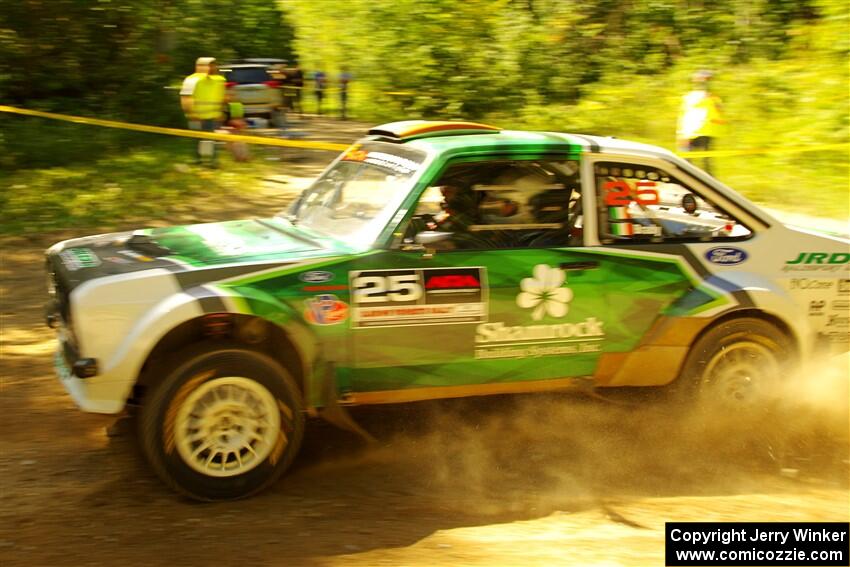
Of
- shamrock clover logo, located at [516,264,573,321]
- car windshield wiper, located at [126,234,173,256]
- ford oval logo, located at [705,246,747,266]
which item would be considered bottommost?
shamrock clover logo, located at [516,264,573,321]

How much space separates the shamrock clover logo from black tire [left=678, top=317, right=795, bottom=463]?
36.5 inches

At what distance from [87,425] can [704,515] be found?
363cm

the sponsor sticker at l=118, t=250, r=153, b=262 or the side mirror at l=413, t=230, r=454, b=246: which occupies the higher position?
the side mirror at l=413, t=230, r=454, b=246

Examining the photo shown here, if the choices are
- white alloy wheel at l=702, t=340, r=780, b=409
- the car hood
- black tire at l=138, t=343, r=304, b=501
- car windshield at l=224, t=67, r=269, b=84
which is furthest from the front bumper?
car windshield at l=224, t=67, r=269, b=84

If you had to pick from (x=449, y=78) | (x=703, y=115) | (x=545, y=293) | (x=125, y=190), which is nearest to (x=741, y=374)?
(x=545, y=293)

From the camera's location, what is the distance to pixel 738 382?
5.83m

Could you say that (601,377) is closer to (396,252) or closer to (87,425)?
(396,252)

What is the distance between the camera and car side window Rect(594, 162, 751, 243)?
221 inches

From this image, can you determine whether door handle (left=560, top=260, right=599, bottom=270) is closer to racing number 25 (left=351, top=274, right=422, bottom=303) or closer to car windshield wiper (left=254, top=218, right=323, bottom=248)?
racing number 25 (left=351, top=274, right=422, bottom=303)

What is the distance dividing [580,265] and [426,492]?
1.51m

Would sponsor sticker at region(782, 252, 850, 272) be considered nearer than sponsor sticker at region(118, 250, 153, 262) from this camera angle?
No

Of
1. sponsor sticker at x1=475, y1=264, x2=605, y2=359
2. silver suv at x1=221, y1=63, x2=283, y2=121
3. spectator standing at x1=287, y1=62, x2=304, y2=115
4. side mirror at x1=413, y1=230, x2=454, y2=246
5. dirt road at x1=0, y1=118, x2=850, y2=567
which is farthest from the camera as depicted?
spectator standing at x1=287, y1=62, x2=304, y2=115

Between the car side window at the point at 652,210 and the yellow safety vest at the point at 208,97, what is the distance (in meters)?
9.44

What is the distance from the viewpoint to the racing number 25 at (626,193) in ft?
18.5
